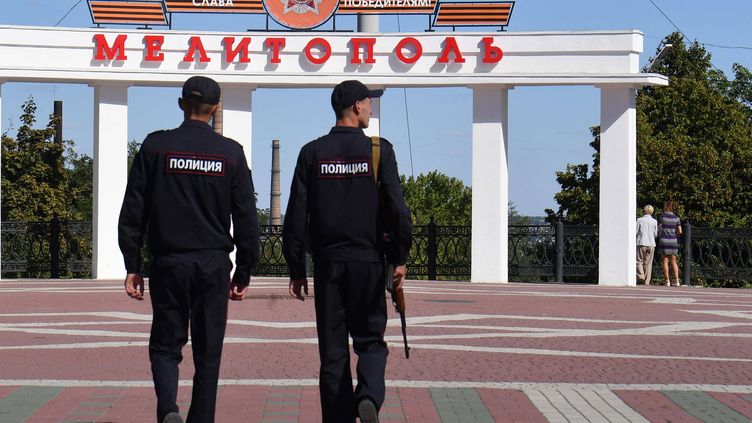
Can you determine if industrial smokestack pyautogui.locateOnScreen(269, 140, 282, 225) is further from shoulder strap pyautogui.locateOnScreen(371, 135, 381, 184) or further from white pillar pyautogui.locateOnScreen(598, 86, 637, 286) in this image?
shoulder strap pyautogui.locateOnScreen(371, 135, 381, 184)

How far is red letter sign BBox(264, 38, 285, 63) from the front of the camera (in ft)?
A: 86.9

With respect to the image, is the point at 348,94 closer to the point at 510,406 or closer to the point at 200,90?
the point at 200,90

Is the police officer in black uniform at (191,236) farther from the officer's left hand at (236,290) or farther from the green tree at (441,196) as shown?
the green tree at (441,196)

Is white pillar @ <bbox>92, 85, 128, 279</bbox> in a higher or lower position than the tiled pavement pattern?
higher

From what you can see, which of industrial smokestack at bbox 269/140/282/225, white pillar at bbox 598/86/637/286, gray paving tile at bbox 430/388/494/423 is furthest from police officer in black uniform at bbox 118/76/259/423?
industrial smokestack at bbox 269/140/282/225

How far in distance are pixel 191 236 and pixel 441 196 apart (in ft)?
231

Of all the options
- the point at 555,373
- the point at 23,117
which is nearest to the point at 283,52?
the point at 23,117

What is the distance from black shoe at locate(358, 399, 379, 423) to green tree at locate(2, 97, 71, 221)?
Result: 105 ft

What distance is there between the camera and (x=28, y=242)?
2870cm

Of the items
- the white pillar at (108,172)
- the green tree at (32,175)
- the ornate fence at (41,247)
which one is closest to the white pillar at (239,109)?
the white pillar at (108,172)

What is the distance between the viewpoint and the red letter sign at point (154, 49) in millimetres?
26188

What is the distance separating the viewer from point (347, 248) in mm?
6684

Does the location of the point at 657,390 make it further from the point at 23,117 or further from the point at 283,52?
the point at 23,117

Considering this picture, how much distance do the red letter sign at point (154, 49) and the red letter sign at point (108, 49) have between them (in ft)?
1.51
